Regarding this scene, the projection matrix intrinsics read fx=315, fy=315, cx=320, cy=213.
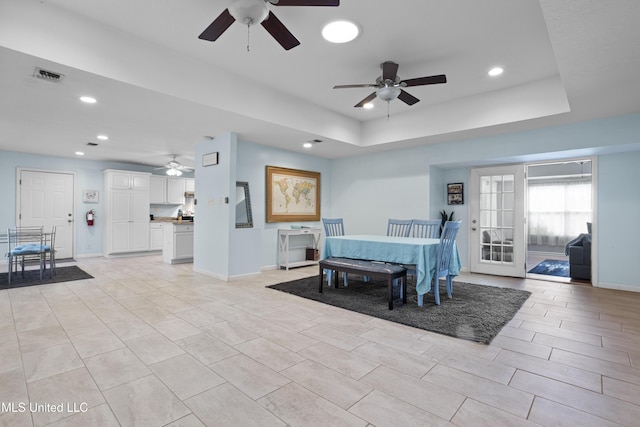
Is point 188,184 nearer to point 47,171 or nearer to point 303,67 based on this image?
point 47,171

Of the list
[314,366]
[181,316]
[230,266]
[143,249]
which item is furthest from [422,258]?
[143,249]

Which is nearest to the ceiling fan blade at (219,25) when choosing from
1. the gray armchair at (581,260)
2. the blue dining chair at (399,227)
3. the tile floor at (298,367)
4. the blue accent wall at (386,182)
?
the tile floor at (298,367)

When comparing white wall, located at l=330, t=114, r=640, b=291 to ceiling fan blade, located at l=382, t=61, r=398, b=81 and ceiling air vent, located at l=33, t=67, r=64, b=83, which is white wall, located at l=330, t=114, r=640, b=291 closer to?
ceiling fan blade, located at l=382, t=61, r=398, b=81

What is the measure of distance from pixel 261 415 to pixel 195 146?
5335mm

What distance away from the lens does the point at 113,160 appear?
7.85 metres

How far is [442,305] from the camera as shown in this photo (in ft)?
11.9

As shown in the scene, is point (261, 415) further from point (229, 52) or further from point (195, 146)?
point (195, 146)

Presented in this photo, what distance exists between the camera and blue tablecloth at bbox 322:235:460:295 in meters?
3.55

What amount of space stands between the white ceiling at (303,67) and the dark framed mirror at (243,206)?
2.84 ft

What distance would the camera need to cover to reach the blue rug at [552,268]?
6020 millimetres

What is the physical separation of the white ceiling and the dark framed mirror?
2.84 feet

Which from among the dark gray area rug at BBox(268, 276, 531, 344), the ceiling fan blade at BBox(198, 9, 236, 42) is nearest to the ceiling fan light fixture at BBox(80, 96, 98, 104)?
the ceiling fan blade at BBox(198, 9, 236, 42)

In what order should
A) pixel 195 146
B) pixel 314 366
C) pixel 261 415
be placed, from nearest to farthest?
pixel 261 415 < pixel 314 366 < pixel 195 146

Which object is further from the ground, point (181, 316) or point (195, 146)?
point (195, 146)
